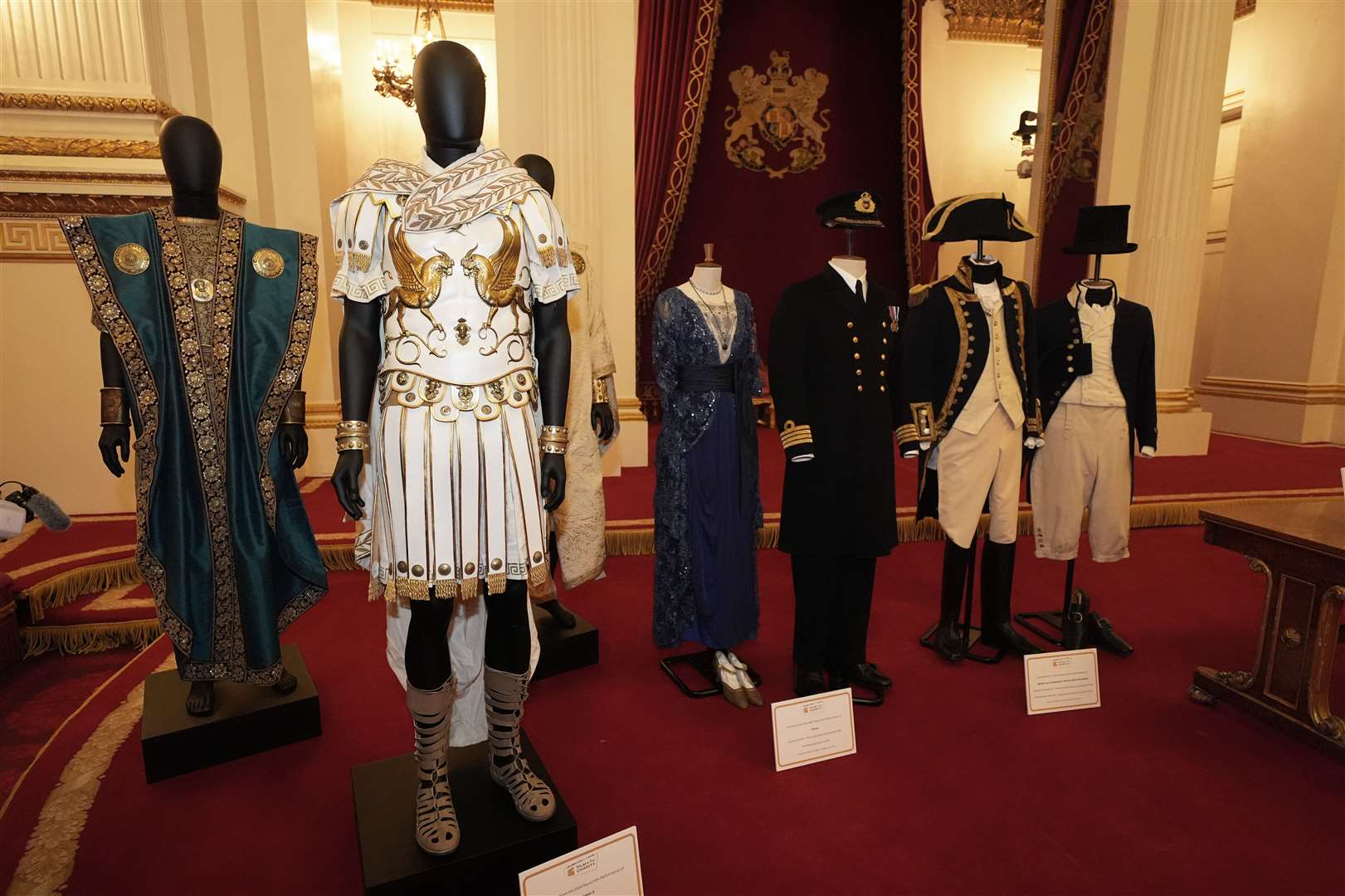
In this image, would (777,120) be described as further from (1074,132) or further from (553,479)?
(553,479)

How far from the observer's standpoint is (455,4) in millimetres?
7996

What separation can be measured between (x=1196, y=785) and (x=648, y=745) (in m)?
1.78

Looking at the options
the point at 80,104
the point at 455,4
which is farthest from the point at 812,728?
the point at 455,4

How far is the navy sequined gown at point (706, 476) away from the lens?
8.95 ft

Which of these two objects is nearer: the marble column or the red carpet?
the red carpet

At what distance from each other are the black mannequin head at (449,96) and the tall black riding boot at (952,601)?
2.47 metres

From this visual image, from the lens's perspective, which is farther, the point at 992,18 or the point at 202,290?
the point at 992,18

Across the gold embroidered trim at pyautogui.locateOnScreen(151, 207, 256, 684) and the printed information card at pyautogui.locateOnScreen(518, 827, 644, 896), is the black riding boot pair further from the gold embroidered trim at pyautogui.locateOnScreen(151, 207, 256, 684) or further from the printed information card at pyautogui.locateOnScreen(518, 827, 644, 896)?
the gold embroidered trim at pyautogui.locateOnScreen(151, 207, 256, 684)

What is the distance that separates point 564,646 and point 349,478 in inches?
62.1

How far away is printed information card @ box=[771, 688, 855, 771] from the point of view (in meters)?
2.35

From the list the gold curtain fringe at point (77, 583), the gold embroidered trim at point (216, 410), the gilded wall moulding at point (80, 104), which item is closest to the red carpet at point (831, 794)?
the gold embroidered trim at point (216, 410)

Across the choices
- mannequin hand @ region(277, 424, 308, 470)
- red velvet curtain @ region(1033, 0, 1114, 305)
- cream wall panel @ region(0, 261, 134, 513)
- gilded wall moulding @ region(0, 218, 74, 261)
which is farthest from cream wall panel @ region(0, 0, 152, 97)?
red velvet curtain @ region(1033, 0, 1114, 305)

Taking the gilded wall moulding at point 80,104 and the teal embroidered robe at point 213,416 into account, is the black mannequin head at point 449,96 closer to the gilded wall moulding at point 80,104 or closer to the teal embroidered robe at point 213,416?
the teal embroidered robe at point 213,416

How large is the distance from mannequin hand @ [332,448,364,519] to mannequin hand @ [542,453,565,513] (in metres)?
0.43
